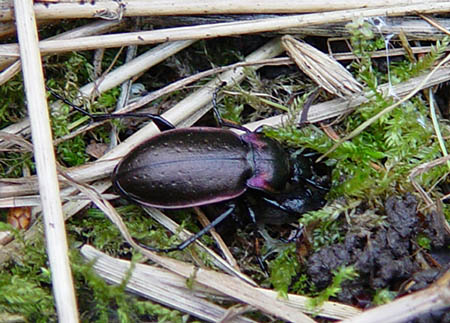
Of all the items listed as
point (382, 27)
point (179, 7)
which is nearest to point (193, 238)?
point (179, 7)

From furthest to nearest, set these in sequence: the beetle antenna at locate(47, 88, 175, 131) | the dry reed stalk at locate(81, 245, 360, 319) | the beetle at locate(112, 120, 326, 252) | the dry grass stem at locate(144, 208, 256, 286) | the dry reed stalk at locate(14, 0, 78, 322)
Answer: the beetle antenna at locate(47, 88, 175, 131) → the beetle at locate(112, 120, 326, 252) → the dry grass stem at locate(144, 208, 256, 286) → the dry reed stalk at locate(81, 245, 360, 319) → the dry reed stalk at locate(14, 0, 78, 322)

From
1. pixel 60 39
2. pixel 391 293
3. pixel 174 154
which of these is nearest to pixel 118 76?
pixel 60 39

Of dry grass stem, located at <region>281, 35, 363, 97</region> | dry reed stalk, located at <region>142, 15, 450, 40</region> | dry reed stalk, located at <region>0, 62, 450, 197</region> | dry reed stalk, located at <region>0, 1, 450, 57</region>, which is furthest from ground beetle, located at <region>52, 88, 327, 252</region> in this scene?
dry reed stalk, located at <region>142, 15, 450, 40</region>

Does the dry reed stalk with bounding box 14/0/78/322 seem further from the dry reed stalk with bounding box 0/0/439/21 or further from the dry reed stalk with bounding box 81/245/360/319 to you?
the dry reed stalk with bounding box 81/245/360/319

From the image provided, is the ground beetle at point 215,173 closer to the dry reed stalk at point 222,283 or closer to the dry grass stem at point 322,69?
the dry reed stalk at point 222,283

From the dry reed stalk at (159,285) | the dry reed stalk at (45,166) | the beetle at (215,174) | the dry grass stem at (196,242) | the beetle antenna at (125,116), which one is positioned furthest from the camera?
the beetle antenna at (125,116)

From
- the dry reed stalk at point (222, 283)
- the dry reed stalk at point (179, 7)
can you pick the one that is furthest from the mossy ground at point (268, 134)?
the dry reed stalk at point (179, 7)

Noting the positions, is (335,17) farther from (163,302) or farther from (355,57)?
(163,302)
